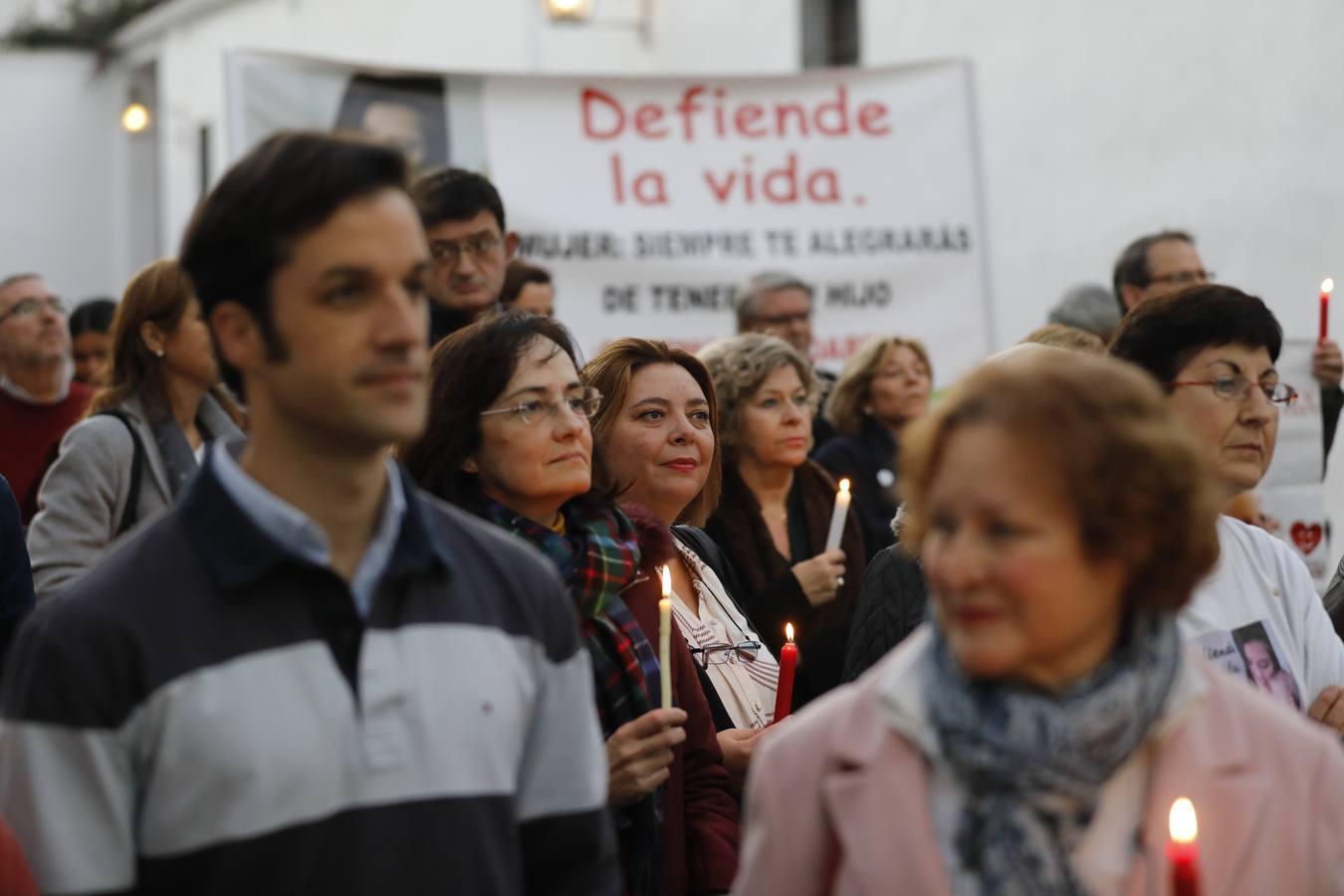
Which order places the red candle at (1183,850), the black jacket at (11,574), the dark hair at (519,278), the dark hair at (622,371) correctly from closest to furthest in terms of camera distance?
1. the red candle at (1183,850)
2. the black jacket at (11,574)
3. the dark hair at (622,371)
4. the dark hair at (519,278)

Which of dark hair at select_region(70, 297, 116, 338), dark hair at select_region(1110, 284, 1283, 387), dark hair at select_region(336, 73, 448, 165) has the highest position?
dark hair at select_region(336, 73, 448, 165)

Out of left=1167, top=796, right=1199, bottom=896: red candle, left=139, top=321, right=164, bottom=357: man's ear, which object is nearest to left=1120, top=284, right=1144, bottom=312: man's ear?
left=139, top=321, right=164, bottom=357: man's ear

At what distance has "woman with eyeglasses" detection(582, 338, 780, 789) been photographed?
4.21m

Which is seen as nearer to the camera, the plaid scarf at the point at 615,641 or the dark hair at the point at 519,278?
the plaid scarf at the point at 615,641

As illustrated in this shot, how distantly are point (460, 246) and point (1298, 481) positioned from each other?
2.62 metres

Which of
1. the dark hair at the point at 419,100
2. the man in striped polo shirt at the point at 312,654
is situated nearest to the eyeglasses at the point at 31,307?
the dark hair at the point at 419,100

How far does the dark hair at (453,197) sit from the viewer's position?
213 inches

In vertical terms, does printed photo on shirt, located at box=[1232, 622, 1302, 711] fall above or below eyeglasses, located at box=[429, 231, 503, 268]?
below

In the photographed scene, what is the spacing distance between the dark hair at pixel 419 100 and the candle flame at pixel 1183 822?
6301 millimetres

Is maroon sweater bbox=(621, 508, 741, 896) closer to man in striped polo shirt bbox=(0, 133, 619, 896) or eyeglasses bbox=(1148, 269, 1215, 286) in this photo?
man in striped polo shirt bbox=(0, 133, 619, 896)

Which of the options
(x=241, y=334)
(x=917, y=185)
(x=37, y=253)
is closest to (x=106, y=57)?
(x=37, y=253)

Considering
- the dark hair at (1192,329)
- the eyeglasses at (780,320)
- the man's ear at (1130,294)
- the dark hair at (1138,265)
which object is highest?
the dark hair at (1138,265)

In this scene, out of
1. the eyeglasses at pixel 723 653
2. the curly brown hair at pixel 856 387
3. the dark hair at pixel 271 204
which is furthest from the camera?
the curly brown hair at pixel 856 387

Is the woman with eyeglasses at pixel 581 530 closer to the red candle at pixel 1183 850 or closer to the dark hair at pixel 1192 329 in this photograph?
the dark hair at pixel 1192 329
